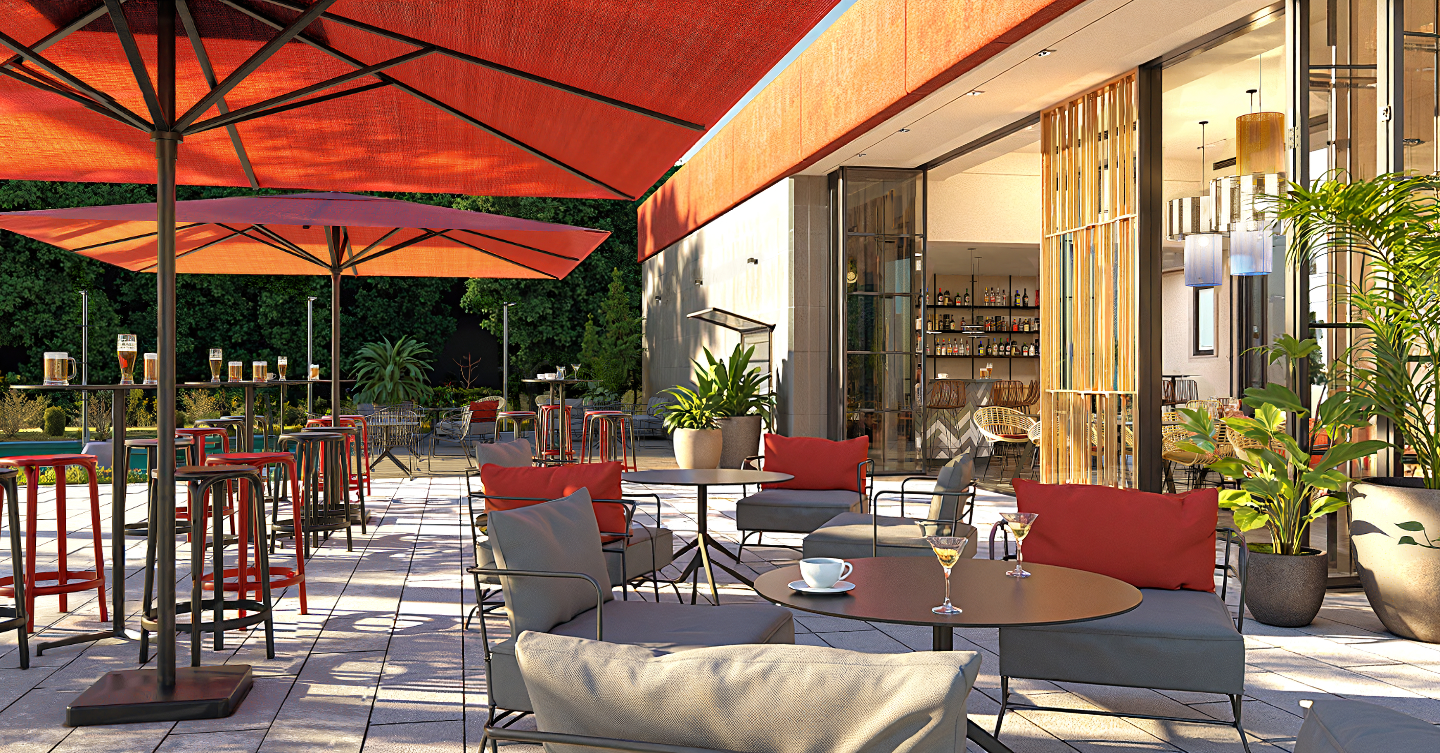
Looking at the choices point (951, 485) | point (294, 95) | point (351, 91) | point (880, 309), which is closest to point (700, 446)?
point (880, 309)

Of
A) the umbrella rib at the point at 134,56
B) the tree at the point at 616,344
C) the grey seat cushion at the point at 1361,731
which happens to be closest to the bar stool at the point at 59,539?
the umbrella rib at the point at 134,56

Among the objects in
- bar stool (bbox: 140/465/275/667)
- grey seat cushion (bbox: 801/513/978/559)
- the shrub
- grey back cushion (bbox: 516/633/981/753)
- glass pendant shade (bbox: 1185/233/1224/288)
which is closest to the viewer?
grey back cushion (bbox: 516/633/981/753)

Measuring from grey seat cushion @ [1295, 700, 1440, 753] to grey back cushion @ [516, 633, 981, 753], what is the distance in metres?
0.40

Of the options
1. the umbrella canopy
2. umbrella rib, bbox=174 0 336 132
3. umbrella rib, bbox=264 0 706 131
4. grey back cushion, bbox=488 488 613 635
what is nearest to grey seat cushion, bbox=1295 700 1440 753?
grey back cushion, bbox=488 488 613 635

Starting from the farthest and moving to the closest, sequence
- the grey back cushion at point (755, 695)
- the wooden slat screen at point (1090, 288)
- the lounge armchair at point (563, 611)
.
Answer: the wooden slat screen at point (1090, 288) → the lounge armchair at point (563, 611) → the grey back cushion at point (755, 695)

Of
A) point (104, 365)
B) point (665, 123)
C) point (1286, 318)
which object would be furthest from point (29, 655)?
point (104, 365)

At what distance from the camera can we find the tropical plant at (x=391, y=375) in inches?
733

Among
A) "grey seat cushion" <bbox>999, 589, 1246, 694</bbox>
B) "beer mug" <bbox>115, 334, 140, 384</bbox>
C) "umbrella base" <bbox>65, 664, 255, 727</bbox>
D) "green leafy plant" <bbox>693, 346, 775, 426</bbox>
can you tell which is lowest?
"umbrella base" <bbox>65, 664, 255, 727</bbox>

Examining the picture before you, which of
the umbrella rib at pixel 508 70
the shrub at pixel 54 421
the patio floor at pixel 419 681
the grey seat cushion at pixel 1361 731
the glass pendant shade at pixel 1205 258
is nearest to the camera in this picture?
the grey seat cushion at pixel 1361 731

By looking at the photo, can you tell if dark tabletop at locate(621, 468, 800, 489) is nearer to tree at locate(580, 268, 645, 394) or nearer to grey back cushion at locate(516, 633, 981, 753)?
grey back cushion at locate(516, 633, 981, 753)

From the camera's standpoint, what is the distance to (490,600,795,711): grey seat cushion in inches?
114

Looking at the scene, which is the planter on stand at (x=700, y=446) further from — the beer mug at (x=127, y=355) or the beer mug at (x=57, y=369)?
the beer mug at (x=57, y=369)

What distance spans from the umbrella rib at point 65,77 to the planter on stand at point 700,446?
301 inches

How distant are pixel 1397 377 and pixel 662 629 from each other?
386 cm
